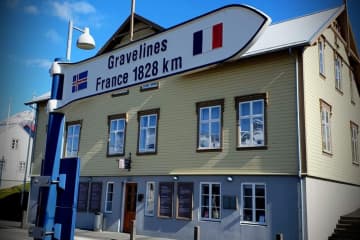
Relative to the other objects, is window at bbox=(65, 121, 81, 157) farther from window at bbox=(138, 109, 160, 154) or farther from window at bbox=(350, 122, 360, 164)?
window at bbox=(350, 122, 360, 164)

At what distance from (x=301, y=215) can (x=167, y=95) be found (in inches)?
331

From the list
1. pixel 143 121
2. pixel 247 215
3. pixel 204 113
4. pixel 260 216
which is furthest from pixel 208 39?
pixel 143 121

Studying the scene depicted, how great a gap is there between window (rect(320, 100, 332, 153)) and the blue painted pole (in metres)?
13.3

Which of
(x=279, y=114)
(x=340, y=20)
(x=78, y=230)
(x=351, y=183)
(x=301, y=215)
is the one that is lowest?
(x=78, y=230)

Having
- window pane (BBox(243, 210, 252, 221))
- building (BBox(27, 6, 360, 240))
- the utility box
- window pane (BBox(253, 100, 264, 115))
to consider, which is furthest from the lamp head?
the utility box

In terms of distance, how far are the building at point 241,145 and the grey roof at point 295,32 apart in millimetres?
70

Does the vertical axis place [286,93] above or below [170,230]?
above

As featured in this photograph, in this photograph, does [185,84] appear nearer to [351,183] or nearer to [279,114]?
[279,114]

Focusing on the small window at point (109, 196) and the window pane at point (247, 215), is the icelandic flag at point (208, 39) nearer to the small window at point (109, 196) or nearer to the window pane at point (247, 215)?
the window pane at point (247, 215)

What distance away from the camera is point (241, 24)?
10.5 ft

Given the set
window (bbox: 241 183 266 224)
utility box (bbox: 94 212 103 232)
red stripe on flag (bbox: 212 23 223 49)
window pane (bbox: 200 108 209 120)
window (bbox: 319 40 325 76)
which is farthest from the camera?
utility box (bbox: 94 212 103 232)

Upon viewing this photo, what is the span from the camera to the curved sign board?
3221mm

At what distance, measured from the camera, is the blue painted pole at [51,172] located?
3877 millimetres

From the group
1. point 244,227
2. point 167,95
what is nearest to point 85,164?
point 167,95
